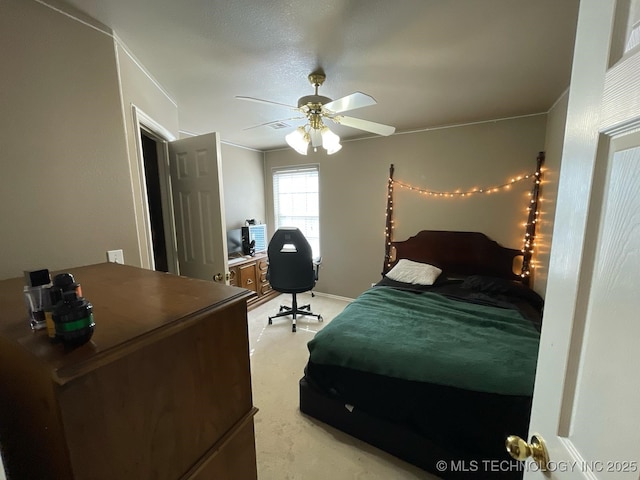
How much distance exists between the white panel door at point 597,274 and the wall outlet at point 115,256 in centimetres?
178

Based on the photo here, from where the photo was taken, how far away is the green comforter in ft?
4.50

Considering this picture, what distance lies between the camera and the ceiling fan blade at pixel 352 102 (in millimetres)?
1490

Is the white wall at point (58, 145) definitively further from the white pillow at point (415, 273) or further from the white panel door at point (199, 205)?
the white pillow at point (415, 273)

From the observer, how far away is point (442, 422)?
1.35 metres

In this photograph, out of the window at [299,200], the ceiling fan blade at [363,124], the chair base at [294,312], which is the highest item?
the ceiling fan blade at [363,124]

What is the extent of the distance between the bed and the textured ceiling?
5.75 feet

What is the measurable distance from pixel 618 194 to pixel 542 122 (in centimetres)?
301

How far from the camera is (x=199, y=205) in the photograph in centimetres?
203

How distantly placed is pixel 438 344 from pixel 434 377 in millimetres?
290

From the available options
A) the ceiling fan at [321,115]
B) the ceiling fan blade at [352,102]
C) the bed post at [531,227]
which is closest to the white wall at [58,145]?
the ceiling fan at [321,115]

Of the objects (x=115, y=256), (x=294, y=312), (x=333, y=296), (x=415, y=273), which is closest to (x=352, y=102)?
(x=115, y=256)

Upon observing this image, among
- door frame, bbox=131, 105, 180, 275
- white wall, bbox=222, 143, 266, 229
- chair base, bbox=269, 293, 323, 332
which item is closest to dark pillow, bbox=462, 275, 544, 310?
chair base, bbox=269, 293, 323, 332

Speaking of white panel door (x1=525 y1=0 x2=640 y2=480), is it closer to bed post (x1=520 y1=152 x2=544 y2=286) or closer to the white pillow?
the white pillow

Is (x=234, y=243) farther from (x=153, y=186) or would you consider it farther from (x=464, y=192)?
(x=464, y=192)
